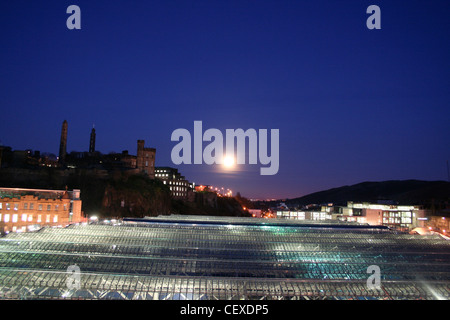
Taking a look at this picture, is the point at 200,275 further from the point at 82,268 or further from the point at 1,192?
the point at 1,192

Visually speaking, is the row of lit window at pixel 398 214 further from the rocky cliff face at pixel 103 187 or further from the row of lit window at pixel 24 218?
the row of lit window at pixel 24 218

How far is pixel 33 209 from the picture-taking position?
5781 centimetres

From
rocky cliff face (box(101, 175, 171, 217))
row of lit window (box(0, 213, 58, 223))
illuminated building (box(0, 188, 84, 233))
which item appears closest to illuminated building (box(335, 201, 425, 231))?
rocky cliff face (box(101, 175, 171, 217))

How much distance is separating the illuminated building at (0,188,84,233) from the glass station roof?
24227 millimetres

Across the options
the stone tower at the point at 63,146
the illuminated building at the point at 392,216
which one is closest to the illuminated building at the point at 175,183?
the stone tower at the point at 63,146

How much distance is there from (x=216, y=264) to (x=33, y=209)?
151 ft

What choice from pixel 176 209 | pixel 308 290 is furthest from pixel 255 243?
pixel 176 209

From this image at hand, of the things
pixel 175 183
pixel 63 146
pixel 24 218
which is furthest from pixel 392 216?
pixel 63 146

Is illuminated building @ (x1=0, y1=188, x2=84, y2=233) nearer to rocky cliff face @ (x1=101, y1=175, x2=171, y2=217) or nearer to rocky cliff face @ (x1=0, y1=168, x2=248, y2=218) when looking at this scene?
rocky cliff face @ (x1=0, y1=168, x2=248, y2=218)

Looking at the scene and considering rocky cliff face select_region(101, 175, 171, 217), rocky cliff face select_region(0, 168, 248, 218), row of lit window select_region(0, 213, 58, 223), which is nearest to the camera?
row of lit window select_region(0, 213, 58, 223)

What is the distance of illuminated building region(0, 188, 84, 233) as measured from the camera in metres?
55.8

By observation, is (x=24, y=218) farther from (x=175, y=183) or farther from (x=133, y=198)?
(x=175, y=183)
